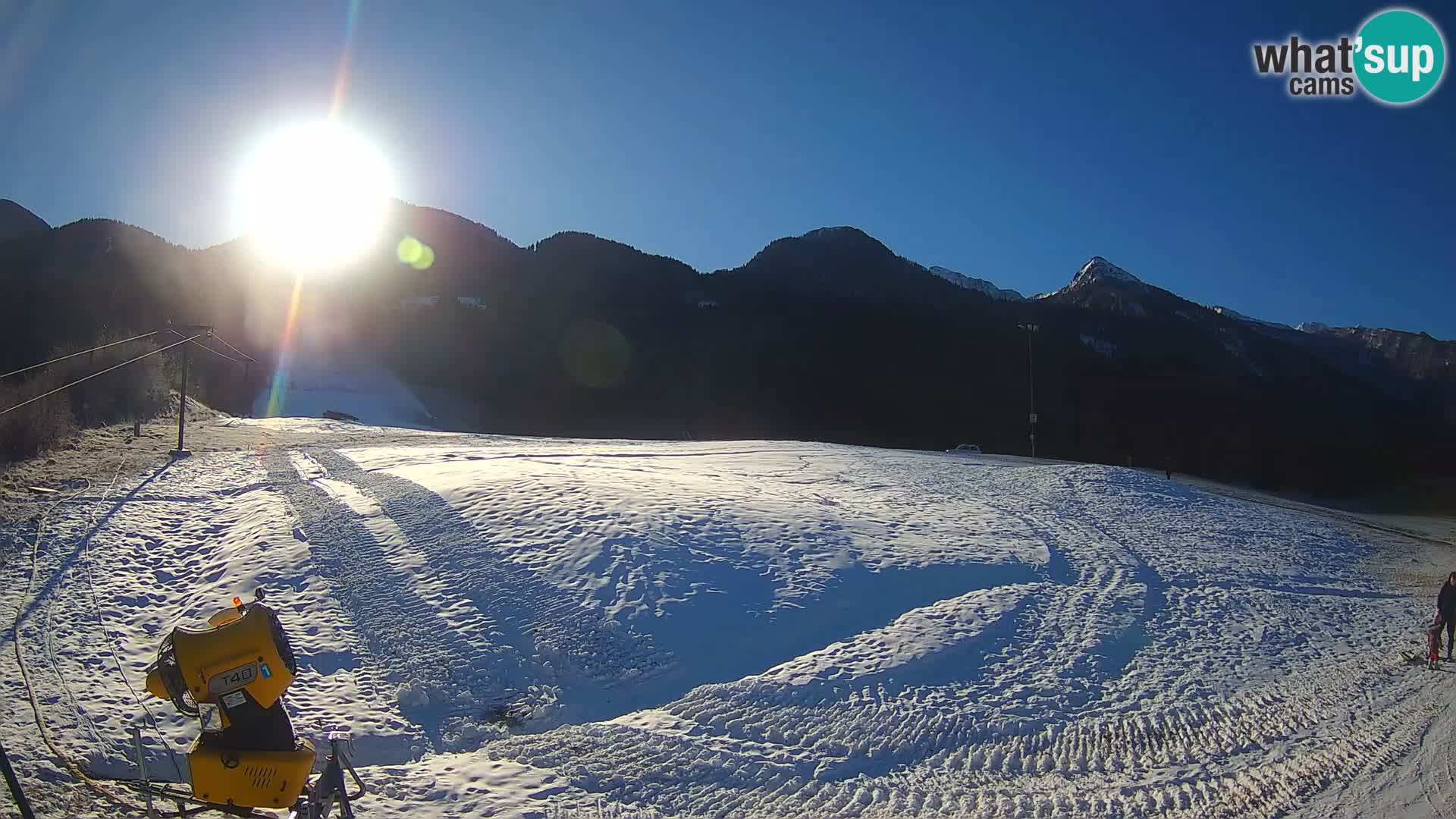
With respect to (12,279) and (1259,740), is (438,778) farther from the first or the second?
(12,279)

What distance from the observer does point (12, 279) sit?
81750 mm

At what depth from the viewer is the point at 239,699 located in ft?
15.3

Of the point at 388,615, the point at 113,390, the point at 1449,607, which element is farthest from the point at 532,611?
the point at 113,390

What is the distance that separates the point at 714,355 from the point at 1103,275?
129 meters

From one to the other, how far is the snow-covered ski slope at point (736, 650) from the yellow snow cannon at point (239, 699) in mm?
1453

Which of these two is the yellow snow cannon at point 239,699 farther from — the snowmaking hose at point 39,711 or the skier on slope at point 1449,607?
the skier on slope at point 1449,607

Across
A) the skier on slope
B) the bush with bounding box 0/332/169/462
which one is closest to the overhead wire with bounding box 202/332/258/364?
the bush with bounding box 0/332/169/462

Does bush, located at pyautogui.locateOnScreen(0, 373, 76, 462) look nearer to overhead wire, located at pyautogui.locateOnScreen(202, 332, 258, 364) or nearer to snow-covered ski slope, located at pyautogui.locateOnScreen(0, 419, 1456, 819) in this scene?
snow-covered ski slope, located at pyautogui.locateOnScreen(0, 419, 1456, 819)

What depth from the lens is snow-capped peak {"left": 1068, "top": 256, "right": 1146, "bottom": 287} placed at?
584ft

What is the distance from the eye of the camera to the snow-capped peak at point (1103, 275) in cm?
17812

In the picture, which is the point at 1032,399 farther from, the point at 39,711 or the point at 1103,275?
the point at 1103,275

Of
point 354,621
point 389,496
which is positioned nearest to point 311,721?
point 354,621

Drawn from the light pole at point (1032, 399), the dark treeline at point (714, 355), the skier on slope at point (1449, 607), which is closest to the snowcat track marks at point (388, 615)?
the skier on slope at point (1449, 607)

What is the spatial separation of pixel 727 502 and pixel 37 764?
1130 centimetres
